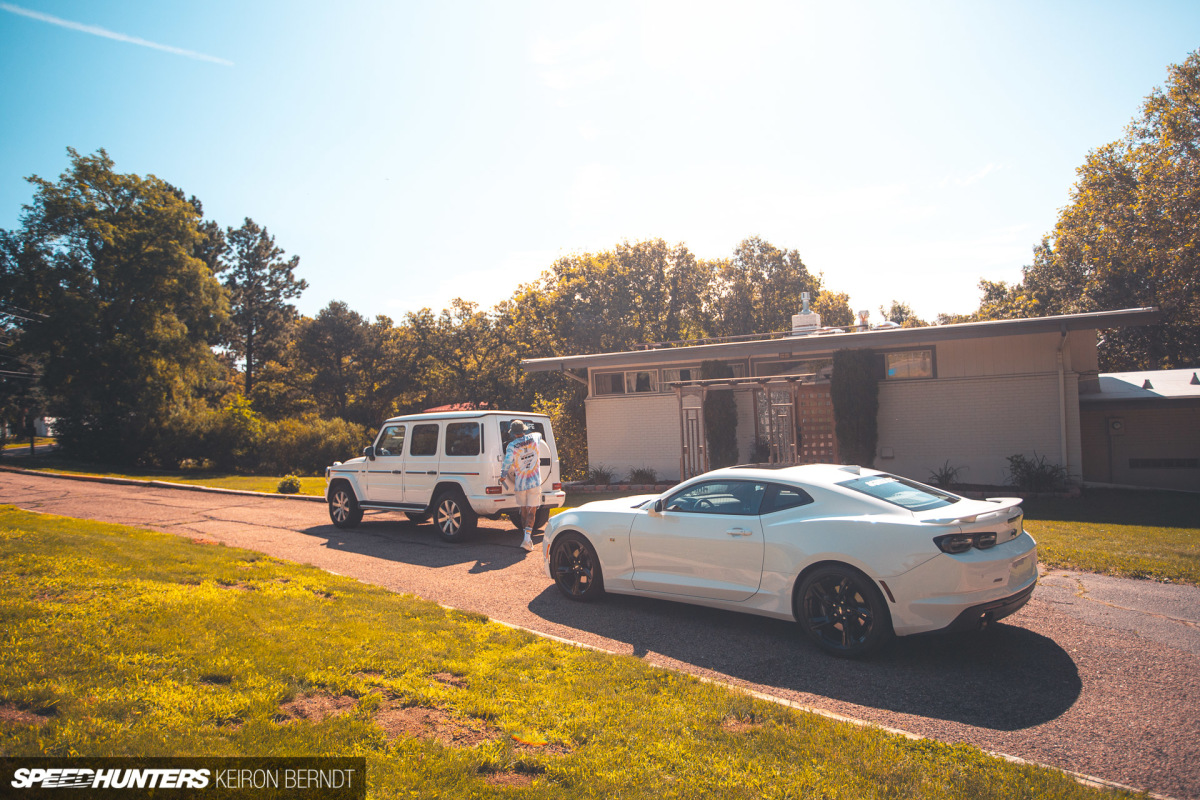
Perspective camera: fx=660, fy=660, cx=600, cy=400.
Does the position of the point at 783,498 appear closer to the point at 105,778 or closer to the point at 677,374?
the point at 105,778

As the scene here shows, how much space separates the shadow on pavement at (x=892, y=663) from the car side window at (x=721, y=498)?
1.10 meters

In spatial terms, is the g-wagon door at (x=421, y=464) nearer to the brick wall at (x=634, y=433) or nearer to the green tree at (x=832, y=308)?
the brick wall at (x=634, y=433)

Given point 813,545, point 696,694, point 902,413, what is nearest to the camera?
point 696,694

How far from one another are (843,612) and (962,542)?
1053 millimetres

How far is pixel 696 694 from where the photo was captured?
14.2 feet

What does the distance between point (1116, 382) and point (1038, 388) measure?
704 cm

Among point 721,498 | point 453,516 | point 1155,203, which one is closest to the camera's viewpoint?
point 721,498

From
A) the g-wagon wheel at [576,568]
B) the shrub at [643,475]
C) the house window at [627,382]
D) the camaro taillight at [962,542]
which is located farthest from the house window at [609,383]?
the camaro taillight at [962,542]

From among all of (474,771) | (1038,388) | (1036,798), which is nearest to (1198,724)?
(1036,798)

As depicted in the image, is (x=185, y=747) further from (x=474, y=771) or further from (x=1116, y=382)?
(x=1116, y=382)

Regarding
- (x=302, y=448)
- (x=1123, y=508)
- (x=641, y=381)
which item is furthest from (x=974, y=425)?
(x=302, y=448)

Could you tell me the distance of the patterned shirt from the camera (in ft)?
34.0

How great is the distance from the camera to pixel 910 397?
15594 mm

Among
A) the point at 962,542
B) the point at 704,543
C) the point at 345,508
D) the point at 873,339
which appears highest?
the point at 873,339
